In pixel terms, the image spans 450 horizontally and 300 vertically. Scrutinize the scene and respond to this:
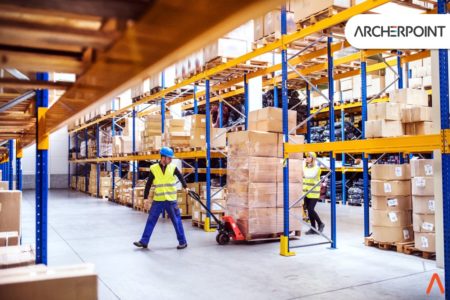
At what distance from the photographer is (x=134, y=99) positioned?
14.3 meters

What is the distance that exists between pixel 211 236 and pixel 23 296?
700 cm

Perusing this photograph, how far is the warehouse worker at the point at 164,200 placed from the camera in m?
7.64

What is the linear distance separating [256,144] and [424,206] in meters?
3.02

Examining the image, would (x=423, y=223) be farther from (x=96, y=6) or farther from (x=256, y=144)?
(x=96, y=6)

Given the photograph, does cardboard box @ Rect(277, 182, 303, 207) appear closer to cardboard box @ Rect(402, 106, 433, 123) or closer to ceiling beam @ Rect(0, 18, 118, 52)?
cardboard box @ Rect(402, 106, 433, 123)

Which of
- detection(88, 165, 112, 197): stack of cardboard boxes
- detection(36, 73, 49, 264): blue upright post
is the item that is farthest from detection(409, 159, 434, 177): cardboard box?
detection(88, 165, 112, 197): stack of cardboard boxes

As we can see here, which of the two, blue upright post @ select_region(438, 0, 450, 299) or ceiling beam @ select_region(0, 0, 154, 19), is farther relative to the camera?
blue upright post @ select_region(438, 0, 450, 299)

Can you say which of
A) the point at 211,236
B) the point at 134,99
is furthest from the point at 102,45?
the point at 134,99

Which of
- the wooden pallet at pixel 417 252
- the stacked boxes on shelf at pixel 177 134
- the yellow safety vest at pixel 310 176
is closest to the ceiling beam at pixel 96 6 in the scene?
the wooden pallet at pixel 417 252

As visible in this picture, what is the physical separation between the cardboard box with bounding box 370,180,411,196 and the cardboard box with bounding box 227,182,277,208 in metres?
1.83

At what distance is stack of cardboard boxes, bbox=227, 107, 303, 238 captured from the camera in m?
7.98

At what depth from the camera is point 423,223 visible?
6.82m

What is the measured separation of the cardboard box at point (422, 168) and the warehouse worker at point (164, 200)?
4047 mm

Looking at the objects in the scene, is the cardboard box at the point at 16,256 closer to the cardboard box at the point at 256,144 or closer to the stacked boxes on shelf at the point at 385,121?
the cardboard box at the point at 256,144
